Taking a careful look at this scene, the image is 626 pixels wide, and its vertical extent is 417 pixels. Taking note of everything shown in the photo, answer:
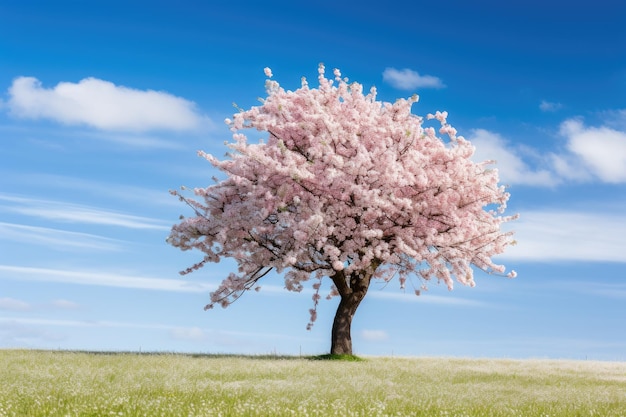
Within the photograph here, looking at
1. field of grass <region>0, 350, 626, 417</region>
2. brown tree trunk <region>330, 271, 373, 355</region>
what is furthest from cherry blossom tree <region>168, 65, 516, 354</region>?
field of grass <region>0, 350, 626, 417</region>

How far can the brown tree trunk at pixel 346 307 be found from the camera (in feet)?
105

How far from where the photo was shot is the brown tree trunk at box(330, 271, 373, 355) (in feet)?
105

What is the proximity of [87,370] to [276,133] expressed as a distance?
14.0 meters

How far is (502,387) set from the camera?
21891 mm

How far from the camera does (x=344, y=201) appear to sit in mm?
29969

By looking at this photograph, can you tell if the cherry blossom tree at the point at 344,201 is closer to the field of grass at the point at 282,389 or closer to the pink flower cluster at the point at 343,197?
the pink flower cluster at the point at 343,197

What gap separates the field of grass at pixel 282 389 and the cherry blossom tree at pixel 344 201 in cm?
506

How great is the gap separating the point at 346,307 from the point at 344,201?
5424 millimetres

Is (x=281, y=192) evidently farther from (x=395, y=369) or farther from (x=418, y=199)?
(x=395, y=369)

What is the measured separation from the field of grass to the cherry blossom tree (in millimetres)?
5057

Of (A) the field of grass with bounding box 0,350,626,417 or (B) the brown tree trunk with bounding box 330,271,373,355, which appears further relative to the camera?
(B) the brown tree trunk with bounding box 330,271,373,355

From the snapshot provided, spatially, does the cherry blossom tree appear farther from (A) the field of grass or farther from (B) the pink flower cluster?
(A) the field of grass

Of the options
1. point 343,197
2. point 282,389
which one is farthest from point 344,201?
point 282,389

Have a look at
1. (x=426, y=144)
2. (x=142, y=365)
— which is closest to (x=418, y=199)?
(x=426, y=144)
